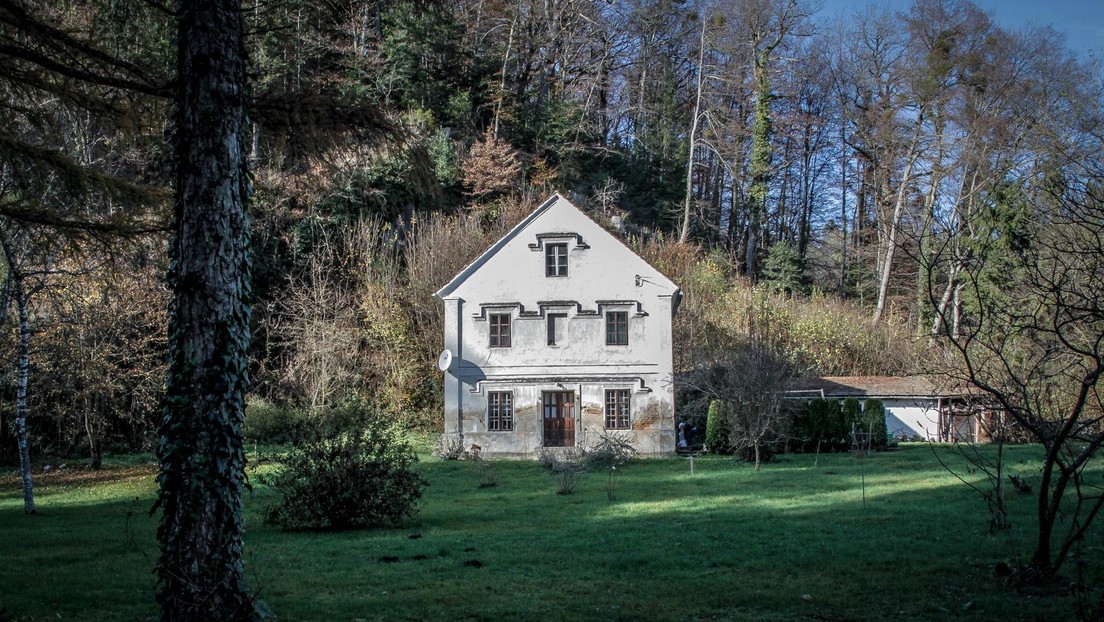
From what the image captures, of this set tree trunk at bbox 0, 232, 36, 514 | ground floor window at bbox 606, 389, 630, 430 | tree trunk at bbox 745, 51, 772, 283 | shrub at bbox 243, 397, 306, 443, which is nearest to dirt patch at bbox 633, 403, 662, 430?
ground floor window at bbox 606, 389, 630, 430

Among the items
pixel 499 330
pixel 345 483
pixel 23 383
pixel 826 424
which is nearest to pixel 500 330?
pixel 499 330

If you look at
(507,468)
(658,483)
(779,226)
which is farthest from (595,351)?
(779,226)

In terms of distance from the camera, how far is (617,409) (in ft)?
102

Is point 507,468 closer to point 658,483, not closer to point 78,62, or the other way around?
point 658,483

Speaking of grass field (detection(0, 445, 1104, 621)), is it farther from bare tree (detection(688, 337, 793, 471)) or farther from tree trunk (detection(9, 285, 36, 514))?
bare tree (detection(688, 337, 793, 471))

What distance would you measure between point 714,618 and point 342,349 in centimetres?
2789

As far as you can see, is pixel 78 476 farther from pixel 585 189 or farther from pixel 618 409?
pixel 585 189

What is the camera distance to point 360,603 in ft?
28.7

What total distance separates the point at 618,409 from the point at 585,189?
19412 millimetres

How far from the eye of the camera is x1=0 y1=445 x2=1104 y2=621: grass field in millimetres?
8594

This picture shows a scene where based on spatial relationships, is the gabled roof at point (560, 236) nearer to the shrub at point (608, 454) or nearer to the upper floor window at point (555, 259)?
the upper floor window at point (555, 259)

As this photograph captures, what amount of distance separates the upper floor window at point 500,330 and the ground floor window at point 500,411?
170 cm

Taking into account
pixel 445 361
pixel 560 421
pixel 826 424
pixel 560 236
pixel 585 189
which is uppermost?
pixel 585 189

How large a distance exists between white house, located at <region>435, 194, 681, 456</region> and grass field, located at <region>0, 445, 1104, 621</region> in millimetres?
10985
